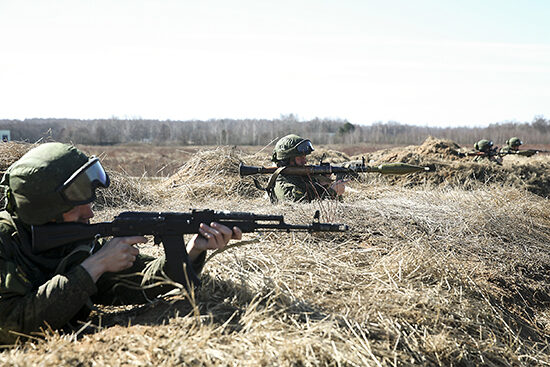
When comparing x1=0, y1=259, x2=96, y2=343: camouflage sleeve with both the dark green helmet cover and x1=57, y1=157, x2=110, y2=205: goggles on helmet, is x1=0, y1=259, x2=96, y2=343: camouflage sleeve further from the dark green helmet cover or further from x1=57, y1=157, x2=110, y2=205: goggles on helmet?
x1=57, y1=157, x2=110, y2=205: goggles on helmet

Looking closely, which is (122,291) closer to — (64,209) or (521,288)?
(64,209)

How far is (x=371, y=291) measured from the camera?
12.4 ft

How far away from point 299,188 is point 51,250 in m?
4.79

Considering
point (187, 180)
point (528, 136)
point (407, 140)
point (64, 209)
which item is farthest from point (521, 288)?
point (528, 136)

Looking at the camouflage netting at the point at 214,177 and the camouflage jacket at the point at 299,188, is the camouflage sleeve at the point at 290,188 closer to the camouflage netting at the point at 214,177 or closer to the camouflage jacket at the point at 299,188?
the camouflage jacket at the point at 299,188

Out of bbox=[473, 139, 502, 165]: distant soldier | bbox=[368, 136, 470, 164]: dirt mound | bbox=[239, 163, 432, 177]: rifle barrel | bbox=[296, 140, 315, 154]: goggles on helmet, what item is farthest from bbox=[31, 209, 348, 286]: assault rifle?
bbox=[473, 139, 502, 165]: distant soldier

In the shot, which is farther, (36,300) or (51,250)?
(51,250)

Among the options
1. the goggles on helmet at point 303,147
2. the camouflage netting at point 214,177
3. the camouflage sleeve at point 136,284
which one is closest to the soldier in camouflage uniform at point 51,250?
the camouflage sleeve at point 136,284

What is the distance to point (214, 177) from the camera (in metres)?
10.8

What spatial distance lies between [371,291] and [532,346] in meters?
1.44

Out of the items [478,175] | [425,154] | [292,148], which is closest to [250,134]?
[425,154]

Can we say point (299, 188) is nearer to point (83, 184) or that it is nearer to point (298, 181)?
point (298, 181)

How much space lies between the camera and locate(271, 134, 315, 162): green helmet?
756cm

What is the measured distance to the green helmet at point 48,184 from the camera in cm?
289
